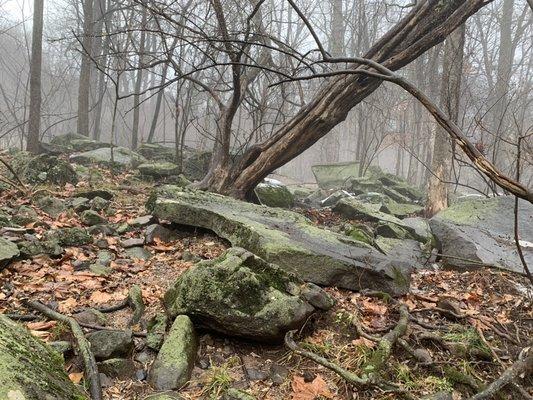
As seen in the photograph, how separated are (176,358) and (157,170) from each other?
22.7 feet

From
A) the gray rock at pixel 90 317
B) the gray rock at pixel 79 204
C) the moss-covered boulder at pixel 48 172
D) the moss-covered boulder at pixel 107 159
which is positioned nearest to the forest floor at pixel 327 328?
the gray rock at pixel 90 317

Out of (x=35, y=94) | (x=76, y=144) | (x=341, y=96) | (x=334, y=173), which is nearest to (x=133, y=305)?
(x=341, y=96)

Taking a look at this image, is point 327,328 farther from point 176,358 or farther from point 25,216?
point 25,216

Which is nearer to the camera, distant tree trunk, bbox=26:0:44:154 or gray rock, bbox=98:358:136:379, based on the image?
gray rock, bbox=98:358:136:379

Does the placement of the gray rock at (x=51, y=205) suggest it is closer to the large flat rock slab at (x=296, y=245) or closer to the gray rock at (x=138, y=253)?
the large flat rock slab at (x=296, y=245)

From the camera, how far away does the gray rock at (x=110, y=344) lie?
2586mm

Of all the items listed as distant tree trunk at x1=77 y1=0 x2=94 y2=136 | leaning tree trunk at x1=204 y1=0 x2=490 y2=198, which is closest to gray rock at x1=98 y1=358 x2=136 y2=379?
leaning tree trunk at x1=204 y1=0 x2=490 y2=198

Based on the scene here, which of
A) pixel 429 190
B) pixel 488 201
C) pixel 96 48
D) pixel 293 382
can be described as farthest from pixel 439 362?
pixel 96 48

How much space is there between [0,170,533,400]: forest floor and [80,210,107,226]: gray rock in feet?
1.91

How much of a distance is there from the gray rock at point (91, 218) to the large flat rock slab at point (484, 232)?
4283 mm

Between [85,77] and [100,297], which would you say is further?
[85,77]

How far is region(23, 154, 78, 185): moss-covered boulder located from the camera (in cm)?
690

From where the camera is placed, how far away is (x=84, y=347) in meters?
2.45

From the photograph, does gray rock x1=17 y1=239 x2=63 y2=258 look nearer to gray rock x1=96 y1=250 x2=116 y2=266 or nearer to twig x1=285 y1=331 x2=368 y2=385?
gray rock x1=96 y1=250 x2=116 y2=266
